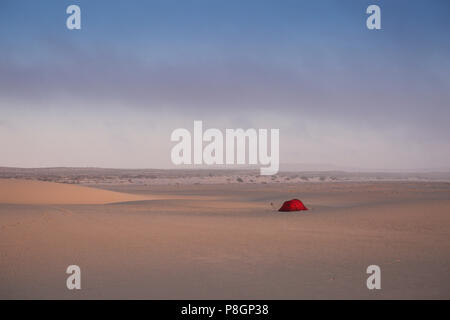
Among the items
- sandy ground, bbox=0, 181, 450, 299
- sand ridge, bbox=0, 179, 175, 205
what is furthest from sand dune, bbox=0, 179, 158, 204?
sandy ground, bbox=0, 181, 450, 299

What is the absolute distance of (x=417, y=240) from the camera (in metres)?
14.6

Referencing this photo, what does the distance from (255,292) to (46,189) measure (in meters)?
30.2

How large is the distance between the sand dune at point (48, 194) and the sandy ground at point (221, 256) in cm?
1302

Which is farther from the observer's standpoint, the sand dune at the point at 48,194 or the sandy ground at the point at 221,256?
the sand dune at the point at 48,194

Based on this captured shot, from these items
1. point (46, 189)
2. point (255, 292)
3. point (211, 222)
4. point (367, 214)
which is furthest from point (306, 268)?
point (46, 189)

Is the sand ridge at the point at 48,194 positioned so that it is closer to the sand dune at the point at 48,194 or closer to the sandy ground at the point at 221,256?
the sand dune at the point at 48,194

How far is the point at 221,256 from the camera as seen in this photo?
12.1 metres

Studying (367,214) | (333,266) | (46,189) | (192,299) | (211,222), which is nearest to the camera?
(192,299)

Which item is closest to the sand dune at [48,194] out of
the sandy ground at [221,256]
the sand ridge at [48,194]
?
the sand ridge at [48,194]

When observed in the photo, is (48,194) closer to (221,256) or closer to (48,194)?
(48,194)

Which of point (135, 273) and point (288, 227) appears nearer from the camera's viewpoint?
point (135, 273)

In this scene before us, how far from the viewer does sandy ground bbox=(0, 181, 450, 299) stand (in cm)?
888

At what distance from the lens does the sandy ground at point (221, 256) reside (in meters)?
8.88
